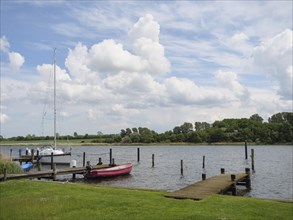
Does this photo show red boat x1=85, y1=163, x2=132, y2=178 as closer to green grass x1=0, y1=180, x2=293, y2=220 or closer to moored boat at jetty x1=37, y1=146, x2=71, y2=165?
moored boat at jetty x1=37, y1=146, x2=71, y2=165

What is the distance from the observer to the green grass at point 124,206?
1316 cm

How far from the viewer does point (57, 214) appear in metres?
13.4

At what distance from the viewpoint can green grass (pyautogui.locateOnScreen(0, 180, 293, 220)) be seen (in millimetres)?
13156

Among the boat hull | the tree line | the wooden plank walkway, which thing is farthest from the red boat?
the tree line

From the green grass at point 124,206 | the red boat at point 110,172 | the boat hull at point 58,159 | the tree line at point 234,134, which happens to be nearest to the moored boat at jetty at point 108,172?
the red boat at point 110,172

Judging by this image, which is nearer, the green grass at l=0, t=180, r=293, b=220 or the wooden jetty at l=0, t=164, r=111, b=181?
the green grass at l=0, t=180, r=293, b=220

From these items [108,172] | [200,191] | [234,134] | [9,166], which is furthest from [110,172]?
[234,134]

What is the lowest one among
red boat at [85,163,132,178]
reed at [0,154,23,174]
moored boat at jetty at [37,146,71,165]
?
red boat at [85,163,132,178]

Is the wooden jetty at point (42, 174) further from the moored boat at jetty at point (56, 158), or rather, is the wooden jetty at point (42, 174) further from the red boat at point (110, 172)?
the moored boat at jetty at point (56, 158)

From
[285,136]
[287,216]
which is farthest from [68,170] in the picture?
[285,136]

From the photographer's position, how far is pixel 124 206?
47.6 feet

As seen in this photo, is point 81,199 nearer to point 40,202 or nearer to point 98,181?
point 40,202

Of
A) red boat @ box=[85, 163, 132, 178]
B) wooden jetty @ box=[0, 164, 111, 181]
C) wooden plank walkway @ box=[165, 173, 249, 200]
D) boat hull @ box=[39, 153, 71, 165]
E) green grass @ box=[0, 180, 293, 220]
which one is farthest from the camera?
boat hull @ box=[39, 153, 71, 165]

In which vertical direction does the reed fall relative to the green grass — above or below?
above
